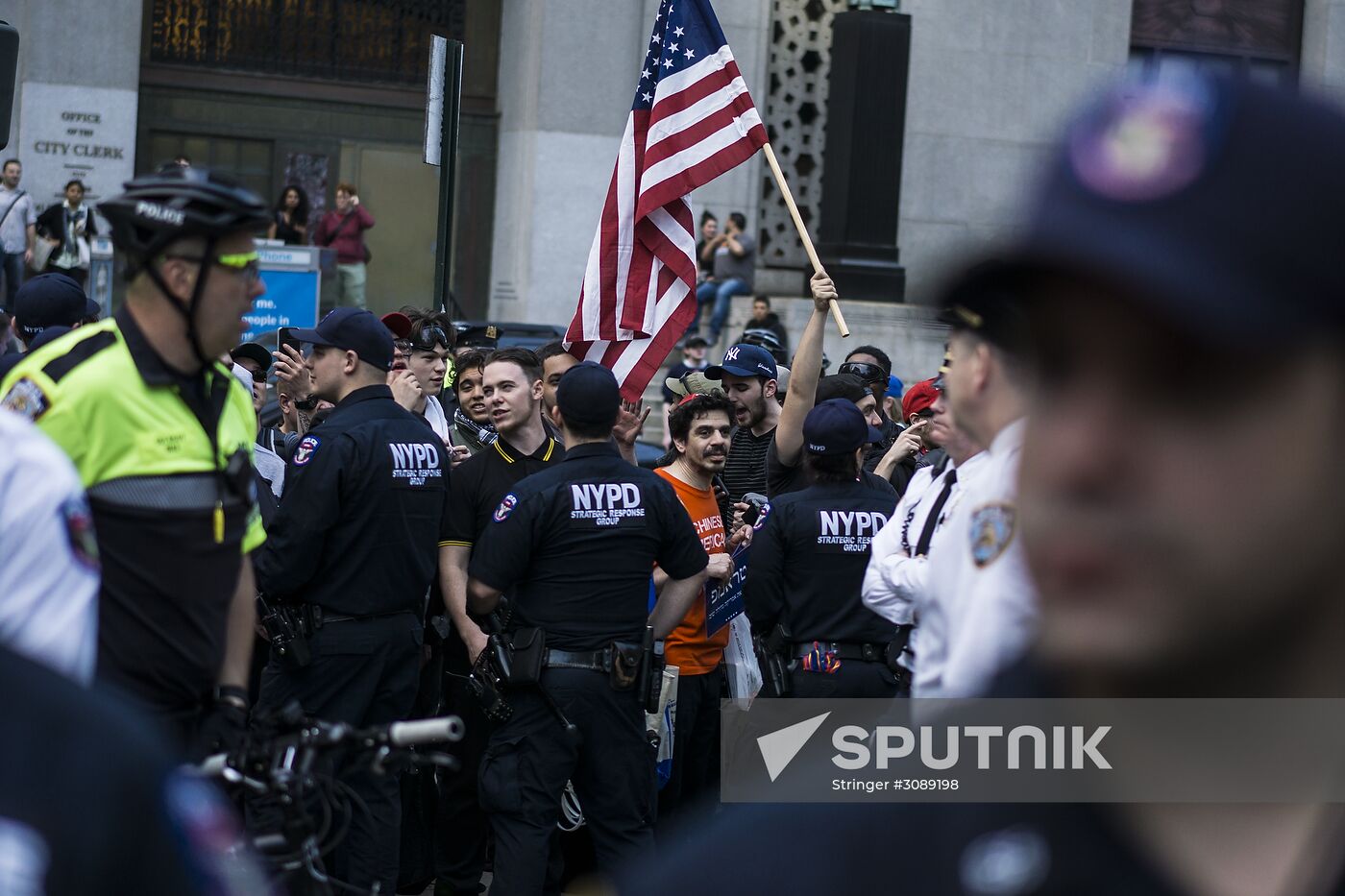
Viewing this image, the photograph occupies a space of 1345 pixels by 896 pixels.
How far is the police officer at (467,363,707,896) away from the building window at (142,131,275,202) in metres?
17.7

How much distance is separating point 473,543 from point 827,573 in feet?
4.97

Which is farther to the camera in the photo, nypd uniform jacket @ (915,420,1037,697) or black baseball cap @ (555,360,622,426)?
black baseball cap @ (555,360,622,426)

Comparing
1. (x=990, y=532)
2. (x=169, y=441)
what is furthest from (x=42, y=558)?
(x=990, y=532)

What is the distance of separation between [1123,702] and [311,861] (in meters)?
3.23

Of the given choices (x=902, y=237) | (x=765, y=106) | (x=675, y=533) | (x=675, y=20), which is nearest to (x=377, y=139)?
(x=765, y=106)

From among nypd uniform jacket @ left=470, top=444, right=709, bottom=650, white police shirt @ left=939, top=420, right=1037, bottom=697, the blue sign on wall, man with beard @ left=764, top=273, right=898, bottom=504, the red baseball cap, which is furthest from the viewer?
the blue sign on wall

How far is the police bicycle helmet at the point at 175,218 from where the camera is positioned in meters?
4.36

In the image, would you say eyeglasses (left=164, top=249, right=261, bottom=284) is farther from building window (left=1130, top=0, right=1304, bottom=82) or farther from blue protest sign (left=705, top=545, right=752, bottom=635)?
building window (left=1130, top=0, right=1304, bottom=82)

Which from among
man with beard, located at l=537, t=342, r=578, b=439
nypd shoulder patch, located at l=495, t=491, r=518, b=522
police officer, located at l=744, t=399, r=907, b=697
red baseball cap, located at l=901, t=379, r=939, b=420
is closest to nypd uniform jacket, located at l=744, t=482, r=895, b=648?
police officer, located at l=744, t=399, r=907, b=697

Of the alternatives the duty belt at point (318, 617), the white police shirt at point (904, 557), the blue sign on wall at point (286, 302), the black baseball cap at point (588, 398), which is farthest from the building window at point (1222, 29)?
the duty belt at point (318, 617)

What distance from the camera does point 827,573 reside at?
7.13m

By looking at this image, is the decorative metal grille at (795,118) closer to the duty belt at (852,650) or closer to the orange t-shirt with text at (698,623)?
the orange t-shirt with text at (698,623)

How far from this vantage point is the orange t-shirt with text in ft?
25.8

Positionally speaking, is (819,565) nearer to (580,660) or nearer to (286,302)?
(580,660)
